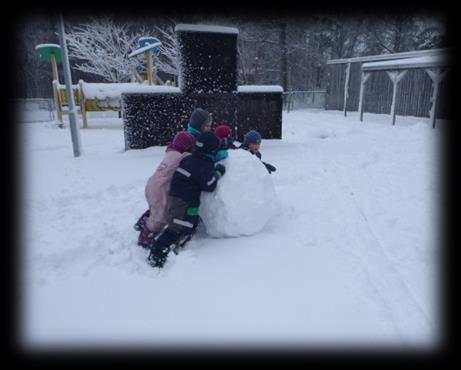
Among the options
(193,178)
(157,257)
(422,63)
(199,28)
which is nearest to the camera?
(157,257)

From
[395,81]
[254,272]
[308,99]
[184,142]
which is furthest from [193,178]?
[308,99]

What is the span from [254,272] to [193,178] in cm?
110

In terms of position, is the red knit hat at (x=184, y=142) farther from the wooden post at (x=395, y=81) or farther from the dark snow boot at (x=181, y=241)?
the wooden post at (x=395, y=81)

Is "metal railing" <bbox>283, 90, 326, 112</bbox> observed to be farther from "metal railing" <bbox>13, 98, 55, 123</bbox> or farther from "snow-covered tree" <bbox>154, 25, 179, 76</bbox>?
"metal railing" <bbox>13, 98, 55, 123</bbox>

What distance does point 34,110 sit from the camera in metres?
19.4

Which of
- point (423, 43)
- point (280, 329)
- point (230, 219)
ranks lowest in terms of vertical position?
point (280, 329)

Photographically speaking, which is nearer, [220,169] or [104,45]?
[220,169]

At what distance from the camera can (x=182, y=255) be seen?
11.1ft

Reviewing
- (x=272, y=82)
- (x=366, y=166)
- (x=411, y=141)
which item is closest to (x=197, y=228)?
(x=366, y=166)

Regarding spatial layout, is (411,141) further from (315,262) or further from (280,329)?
(280,329)

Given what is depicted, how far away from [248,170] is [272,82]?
24.1m

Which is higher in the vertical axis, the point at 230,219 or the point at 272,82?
the point at 272,82

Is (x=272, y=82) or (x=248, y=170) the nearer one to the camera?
(x=248, y=170)

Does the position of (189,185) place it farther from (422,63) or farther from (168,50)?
(168,50)
